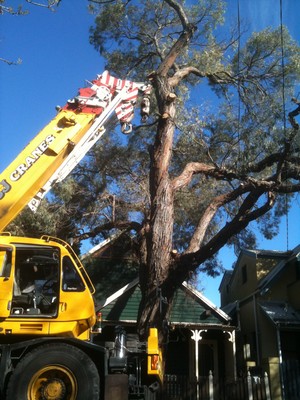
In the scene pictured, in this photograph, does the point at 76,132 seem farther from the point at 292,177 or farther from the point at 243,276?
the point at 243,276

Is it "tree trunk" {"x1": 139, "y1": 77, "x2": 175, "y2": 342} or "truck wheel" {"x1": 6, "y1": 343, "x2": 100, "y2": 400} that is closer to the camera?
"truck wheel" {"x1": 6, "y1": 343, "x2": 100, "y2": 400}

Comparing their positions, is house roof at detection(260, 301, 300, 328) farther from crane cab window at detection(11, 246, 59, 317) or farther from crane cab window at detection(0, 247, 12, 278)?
crane cab window at detection(0, 247, 12, 278)

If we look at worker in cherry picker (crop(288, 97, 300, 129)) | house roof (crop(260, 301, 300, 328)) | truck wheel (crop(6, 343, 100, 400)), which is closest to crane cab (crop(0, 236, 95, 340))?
truck wheel (crop(6, 343, 100, 400))

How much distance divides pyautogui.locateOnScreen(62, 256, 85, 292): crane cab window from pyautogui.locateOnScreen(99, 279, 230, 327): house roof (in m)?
10.0

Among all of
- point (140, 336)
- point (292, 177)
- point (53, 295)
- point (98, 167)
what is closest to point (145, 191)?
point (98, 167)

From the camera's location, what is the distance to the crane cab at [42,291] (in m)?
7.30

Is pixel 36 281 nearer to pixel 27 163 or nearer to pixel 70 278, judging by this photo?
pixel 70 278

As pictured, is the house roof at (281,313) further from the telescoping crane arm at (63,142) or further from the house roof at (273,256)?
the telescoping crane arm at (63,142)

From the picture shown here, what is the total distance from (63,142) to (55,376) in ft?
15.2

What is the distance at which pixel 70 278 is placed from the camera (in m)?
7.85

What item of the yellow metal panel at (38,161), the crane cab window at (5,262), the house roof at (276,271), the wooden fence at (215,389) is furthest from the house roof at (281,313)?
the crane cab window at (5,262)

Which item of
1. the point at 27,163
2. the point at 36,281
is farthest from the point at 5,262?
the point at 27,163

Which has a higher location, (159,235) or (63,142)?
(63,142)

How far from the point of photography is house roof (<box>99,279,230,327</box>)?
1789 centimetres
